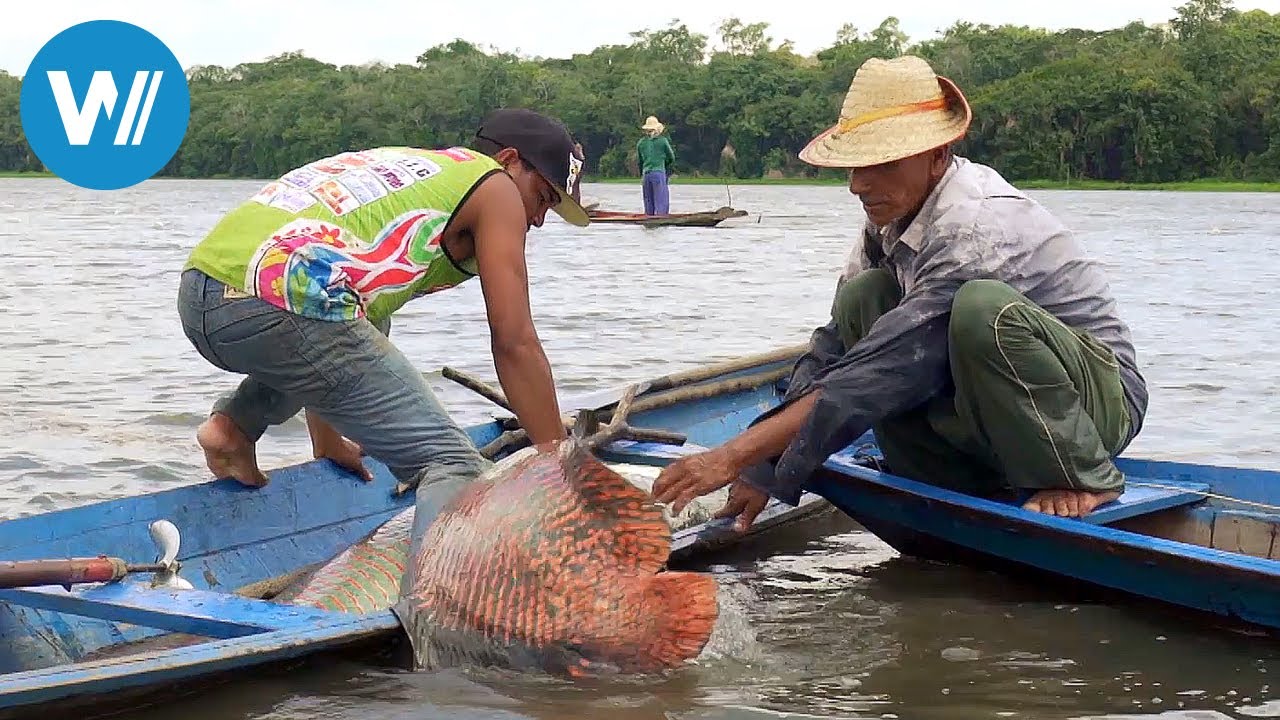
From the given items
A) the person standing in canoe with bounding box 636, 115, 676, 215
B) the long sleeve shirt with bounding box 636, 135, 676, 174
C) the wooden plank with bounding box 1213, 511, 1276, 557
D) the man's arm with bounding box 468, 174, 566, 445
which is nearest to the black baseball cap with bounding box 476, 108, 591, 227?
the man's arm with bounding box 468, 174, 566, 445

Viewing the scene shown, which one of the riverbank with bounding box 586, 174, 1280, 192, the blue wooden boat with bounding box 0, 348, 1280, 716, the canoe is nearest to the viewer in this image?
the canoe

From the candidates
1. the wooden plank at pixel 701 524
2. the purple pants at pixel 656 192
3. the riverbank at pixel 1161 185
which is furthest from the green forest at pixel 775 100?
the wooden plank at pixel 701 524

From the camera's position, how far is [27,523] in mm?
3578

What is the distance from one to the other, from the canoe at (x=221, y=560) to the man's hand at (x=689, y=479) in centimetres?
66

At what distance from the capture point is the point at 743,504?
4.10m

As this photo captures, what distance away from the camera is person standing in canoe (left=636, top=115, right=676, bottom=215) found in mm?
21203

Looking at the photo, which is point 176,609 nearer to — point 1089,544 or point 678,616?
point 678,616

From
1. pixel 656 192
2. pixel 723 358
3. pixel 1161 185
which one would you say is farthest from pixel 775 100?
pixel 723 358

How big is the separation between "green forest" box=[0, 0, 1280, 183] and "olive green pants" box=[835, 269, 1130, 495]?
44.8m

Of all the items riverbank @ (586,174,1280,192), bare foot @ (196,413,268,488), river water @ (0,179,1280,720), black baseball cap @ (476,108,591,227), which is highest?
black baseball cap @ (476,108,591,227)

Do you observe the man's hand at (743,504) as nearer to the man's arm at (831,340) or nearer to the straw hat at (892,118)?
the man's arm at (831,340)

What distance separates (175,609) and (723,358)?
6362 millimetres

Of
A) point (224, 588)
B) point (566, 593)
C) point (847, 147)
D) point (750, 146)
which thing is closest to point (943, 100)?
point (847, 147)

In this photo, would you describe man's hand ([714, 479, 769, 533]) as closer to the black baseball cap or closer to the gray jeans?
the gray jeans
